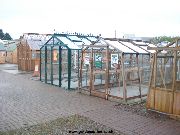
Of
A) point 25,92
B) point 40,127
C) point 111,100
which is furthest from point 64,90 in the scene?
point 40,127

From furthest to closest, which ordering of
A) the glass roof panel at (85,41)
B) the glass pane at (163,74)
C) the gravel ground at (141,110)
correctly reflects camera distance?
the glass roof panel at (85,41), the glass pane at (163,74), the gravel ground at (141,110)

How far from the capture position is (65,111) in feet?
34.3

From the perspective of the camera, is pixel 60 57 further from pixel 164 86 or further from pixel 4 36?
pixel 4 36

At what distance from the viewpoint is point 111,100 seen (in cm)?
1237

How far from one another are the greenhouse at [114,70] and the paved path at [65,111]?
983mm

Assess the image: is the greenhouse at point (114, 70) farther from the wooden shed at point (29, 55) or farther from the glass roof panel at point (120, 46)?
the wooden shed at point (29, 55)

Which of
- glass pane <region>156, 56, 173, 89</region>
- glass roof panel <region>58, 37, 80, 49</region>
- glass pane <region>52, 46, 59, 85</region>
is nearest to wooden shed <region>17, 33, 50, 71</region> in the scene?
glass pane <region>52, 46, 59, 85</region>

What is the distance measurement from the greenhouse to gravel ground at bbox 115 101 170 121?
59 centimetres

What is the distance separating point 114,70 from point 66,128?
722 cm

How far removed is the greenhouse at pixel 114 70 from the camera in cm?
1279

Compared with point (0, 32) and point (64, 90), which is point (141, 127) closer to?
point (64, 90)

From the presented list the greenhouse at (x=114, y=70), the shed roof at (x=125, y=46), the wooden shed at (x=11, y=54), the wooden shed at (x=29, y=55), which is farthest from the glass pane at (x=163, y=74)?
the wooden shed at (x=11, y=54)

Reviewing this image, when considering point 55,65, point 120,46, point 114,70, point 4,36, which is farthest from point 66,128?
point 4,36

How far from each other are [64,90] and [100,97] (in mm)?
2771
